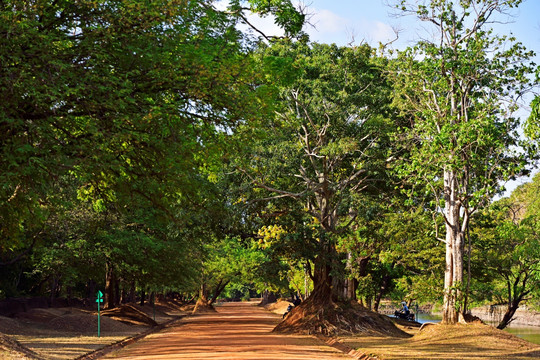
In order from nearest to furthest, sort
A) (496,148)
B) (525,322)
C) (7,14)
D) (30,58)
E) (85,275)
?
(7,14) < (30,58) < (496,148) < (85,275) < (525,322)

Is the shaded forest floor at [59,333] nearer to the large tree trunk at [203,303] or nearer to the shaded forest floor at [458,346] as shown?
the shaded forest floor at [458,346]

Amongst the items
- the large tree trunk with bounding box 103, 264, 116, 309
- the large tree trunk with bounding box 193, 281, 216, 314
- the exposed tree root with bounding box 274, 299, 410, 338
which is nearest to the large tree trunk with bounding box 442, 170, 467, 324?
the exposed tree root with bounding box 274, 299, 410, 338

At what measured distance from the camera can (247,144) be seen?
17469 millimetres

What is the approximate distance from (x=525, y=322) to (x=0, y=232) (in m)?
65.2

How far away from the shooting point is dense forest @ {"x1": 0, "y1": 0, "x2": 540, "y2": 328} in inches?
547

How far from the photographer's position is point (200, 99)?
15.7m

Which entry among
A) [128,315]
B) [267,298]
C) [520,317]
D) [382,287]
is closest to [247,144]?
[128,315]

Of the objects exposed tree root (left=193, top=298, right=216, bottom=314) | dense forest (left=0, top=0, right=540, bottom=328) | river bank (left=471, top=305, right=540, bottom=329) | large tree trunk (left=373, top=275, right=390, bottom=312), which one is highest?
dense forest (left=0, top=0, right=540, bottom=328)

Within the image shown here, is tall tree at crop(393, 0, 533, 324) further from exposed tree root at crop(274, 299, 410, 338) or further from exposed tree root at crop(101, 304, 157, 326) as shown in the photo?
exposed tree root at crop(101, 304, 157, 326)

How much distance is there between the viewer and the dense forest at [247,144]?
1389cm

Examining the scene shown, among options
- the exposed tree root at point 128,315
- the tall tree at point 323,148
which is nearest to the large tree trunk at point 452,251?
the tall tree at point 323,148

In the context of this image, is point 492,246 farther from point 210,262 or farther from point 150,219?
point 210,262

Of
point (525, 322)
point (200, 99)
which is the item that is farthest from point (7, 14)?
point (525, 322)

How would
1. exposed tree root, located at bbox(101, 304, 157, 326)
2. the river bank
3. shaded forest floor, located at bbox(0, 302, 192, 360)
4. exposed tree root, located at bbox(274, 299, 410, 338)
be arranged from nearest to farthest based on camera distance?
shaded forest floor, located at bbox(0, 302, 192, 360)
exposed tree root, located at bbox(274, 299, 410, 338)
exposed tree root, located at bbox(101, 304, 157, 326)
the river bank
